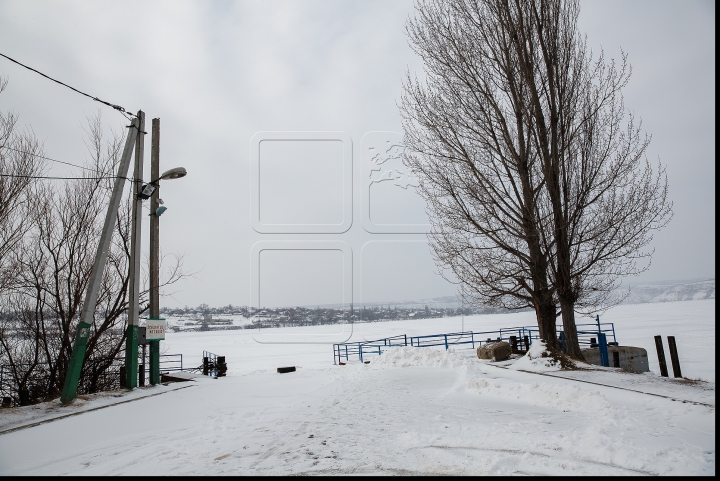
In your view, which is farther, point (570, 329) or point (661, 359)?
point (661, 359)

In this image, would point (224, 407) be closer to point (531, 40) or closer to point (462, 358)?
point (462, 358)

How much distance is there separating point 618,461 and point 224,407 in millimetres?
5368

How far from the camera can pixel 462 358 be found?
12844 mm

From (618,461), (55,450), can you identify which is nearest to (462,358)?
(618,461)

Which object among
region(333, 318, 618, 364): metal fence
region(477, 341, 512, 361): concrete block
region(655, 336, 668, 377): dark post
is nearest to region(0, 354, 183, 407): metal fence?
region(333, 318, 618, 364): metal fence

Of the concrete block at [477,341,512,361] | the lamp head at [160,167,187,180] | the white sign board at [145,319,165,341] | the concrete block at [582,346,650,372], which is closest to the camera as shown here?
the white sign board at [145,319,165,341]

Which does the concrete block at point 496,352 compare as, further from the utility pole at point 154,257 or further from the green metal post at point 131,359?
the green metal post at point 131,359

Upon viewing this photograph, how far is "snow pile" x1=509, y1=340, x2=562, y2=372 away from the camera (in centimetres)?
920

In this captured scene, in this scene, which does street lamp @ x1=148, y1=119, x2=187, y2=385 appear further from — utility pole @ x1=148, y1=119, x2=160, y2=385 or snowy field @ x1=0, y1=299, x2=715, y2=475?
snowy field @ x1=0, y1=299, x2=715, y2=475

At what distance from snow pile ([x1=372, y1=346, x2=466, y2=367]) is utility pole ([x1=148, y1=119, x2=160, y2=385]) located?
272 inches

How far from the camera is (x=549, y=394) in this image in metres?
6.16

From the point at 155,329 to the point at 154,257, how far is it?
1680 millimetres

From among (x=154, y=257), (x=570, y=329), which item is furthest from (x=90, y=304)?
(x=570, y=329)

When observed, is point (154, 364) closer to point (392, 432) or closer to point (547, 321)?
→ point (392, 432)
